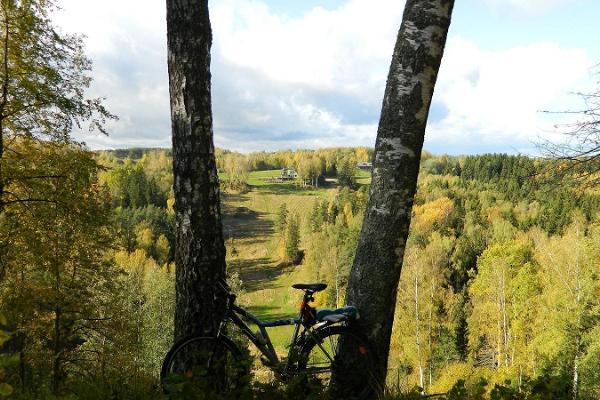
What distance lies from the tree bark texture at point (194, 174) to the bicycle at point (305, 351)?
8.4 inches

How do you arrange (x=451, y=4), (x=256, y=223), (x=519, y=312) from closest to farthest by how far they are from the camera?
(x=451, y=4) → (x=519, y=312) → (x=256, y=223)

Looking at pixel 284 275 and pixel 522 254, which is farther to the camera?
pixel 284 275

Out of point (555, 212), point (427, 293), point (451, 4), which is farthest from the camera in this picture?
point (555, 212)

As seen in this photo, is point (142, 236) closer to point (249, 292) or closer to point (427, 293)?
point (249, 292)

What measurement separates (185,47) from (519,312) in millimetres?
33467

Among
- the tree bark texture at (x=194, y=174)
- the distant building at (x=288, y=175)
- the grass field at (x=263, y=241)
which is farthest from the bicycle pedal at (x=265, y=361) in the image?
the distant building at (x=288, y=175)

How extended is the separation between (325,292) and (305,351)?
47.1 meters

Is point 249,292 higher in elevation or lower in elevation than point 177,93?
lower

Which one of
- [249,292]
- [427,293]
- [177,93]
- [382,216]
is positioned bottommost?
[249,292]

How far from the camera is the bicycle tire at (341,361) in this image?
4156 mm

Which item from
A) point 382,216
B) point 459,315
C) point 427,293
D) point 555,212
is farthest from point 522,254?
point 382,216

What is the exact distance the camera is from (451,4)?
3924 mm

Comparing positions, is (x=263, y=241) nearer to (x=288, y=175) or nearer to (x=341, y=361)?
(x=288, y=175)

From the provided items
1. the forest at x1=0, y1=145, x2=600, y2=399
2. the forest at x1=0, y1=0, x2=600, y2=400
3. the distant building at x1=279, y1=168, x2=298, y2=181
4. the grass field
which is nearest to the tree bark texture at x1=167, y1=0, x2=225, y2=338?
the forest at x1=0, y1=0, x2=600, y2=400
